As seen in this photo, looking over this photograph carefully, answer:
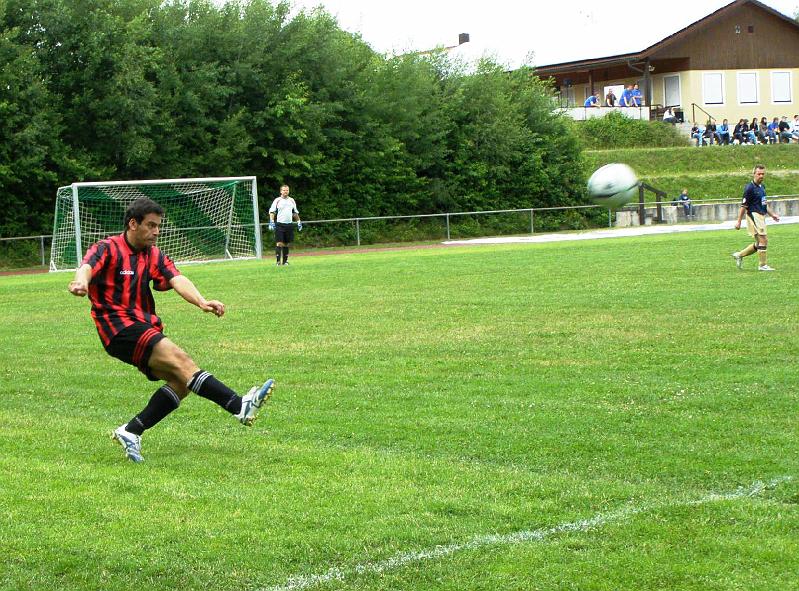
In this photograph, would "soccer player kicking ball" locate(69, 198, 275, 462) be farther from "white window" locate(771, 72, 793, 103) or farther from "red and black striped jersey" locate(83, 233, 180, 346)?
"white window" locate(771, 72, 793, 103)

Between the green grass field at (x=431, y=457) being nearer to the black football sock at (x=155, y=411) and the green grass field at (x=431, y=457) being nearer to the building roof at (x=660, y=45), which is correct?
the black football sock at (x=155, y=411)

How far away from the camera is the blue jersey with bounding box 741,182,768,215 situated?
19328mm

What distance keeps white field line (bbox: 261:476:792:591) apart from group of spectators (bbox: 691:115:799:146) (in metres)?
51.5

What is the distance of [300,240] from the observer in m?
38.6

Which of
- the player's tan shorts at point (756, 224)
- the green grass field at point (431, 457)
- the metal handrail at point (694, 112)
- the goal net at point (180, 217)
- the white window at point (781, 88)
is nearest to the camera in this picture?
the green grass field at point (431, 457)

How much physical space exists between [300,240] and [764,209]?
21482 millimetres

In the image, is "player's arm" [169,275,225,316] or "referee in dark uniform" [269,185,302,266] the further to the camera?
"referee in dark uniform" [269,185,302,266]

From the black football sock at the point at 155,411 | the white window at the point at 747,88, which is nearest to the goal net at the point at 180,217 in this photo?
the black football sock at the point at 155,411

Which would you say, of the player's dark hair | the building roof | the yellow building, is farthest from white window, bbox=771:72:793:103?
the player's dark hair

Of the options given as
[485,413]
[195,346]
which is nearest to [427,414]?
[485,413]

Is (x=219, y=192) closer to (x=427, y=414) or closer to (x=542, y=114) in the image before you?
(x=542, y=114)

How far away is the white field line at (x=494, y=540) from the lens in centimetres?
498

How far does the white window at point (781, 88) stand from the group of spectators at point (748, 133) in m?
3.84

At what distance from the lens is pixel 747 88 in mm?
61562
